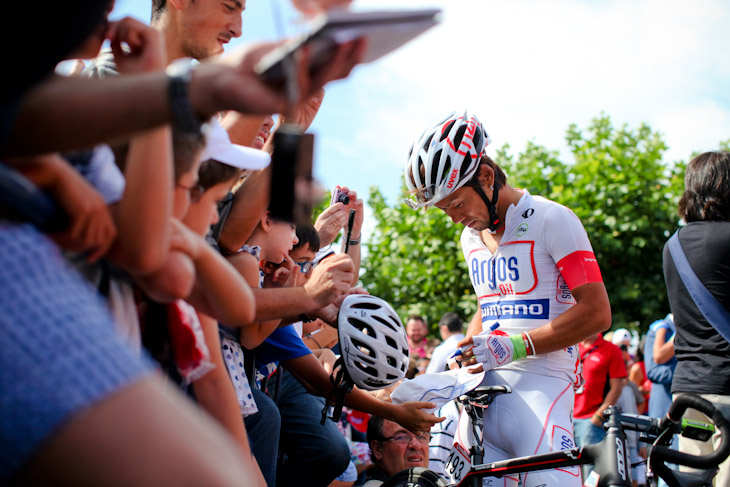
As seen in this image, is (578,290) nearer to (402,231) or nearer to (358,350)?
(358,350)

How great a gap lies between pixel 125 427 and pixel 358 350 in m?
2.21

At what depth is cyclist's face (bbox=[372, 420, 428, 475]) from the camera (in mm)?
4824

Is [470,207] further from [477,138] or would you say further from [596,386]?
[596,386]

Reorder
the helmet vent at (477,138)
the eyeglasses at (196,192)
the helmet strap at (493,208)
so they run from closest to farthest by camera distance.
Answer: the eyeglasses at (196,192) < the helmet strap at (493,208) < the helmet vent at (477,138)

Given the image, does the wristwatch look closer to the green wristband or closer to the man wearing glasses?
the green wristband

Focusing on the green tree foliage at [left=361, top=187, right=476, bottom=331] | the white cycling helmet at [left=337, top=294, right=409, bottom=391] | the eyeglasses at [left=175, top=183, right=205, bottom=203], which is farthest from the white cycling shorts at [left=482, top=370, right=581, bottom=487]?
the green tree foliage at [left=361, top=187, right=476, bottom=331]

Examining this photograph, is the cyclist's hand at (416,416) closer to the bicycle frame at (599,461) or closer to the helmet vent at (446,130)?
the bicycle frame at (599,461)

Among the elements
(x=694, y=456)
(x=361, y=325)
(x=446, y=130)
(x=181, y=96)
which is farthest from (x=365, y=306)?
(x=181, y=96)

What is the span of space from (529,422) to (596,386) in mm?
5881

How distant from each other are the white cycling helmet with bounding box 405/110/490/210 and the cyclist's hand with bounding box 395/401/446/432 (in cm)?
132

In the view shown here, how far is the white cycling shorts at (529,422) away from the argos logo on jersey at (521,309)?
33cm

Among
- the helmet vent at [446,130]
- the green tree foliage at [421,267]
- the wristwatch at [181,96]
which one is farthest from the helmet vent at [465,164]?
the green tree foliage at [421,267]

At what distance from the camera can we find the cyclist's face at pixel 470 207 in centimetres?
410

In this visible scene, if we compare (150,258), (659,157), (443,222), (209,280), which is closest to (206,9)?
(209,280)
